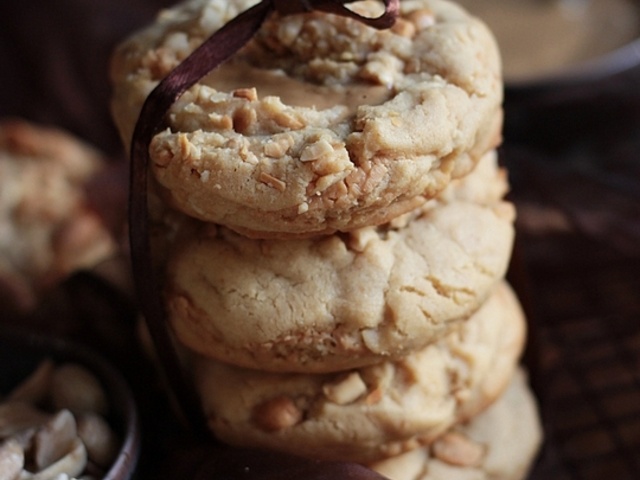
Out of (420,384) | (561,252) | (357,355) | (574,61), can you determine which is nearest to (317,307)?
(357,355)

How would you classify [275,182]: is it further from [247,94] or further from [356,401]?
[356,401]

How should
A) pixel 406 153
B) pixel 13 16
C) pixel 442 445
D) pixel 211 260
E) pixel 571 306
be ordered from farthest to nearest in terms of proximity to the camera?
pixel 13 16, pixel 571 306, pixel 442 445, pixel 211 260, pixel 406 153

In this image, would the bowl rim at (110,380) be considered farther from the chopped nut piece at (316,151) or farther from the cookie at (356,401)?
the chopped nut piece at (316,151)

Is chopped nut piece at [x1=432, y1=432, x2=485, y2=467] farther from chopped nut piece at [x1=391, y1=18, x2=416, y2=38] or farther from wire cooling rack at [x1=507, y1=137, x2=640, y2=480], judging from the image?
chopped nut piece at [x1=391, y1=18, x2=416, y2=38]


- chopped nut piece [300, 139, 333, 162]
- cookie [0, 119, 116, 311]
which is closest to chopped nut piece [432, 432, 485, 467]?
chopped nut piece [300, 139, 333, 162]

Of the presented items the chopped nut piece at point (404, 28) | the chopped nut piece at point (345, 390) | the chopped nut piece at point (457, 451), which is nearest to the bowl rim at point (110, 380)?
the chopped nut piece at point (345, 390)

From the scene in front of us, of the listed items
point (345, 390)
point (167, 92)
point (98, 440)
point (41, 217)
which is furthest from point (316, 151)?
point (41, 217)

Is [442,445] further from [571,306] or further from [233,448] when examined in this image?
[571,306]
